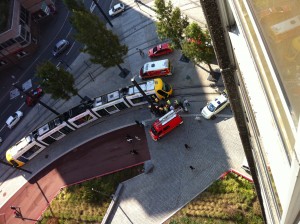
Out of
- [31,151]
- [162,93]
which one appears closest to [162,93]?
[162,93]

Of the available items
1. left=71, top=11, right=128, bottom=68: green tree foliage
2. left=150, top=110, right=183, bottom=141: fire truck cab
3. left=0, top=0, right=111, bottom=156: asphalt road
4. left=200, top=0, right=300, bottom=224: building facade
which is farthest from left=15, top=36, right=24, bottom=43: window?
left=200, top=0, right=300, bottom=224: building facade

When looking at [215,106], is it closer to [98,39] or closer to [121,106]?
[121,106]

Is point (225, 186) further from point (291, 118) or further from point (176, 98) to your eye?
point (291, 118)

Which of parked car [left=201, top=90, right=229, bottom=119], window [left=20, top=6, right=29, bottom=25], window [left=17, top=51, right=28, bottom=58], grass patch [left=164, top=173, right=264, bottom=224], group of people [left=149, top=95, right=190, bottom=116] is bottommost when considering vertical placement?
grass patch [left=164, top=173, right=264, bottom=224]

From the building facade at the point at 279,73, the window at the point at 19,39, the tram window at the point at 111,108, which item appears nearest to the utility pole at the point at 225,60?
the building facade at the point at 279,73

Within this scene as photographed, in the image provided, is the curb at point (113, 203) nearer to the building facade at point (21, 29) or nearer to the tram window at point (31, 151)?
the tram window at point (31, 151)

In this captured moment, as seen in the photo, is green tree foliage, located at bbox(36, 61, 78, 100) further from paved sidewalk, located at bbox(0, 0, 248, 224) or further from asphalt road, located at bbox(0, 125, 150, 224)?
asphalt road, located at bbox(0, 125, 150, 224)
